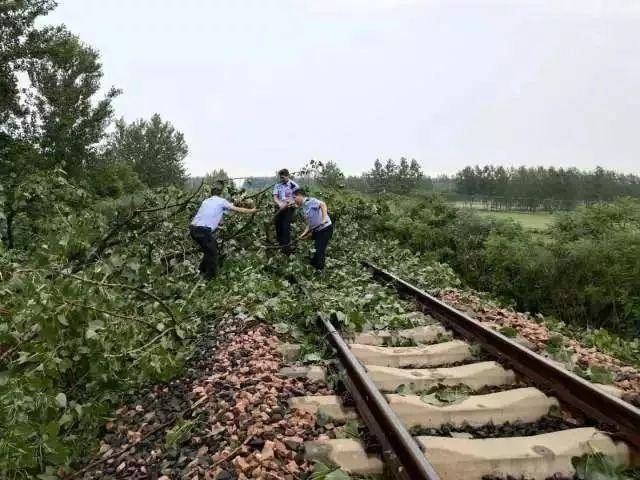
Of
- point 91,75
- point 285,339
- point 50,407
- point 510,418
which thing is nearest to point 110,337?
point 50,407

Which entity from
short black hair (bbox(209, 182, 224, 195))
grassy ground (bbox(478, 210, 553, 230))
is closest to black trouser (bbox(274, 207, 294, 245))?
short black hair (bbox(209, 182, 224, 195))

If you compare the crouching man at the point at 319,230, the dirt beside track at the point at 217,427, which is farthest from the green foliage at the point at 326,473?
the crouching man at the point at 319,230

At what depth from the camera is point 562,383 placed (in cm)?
421

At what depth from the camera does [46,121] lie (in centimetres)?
3428

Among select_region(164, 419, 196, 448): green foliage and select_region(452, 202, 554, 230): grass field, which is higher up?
select_region(452, 202, 554, 230): grass field

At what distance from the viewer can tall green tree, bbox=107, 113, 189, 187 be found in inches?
2869

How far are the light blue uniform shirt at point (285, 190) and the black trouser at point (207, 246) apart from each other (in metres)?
2.13

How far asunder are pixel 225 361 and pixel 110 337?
Result: 102 cm

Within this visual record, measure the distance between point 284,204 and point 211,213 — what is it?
197cm

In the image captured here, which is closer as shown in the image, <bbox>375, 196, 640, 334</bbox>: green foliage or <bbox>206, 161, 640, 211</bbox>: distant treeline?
<bbox>375, 196, 640, 334</bbox>: green foliage

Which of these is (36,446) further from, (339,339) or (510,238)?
(510,238)

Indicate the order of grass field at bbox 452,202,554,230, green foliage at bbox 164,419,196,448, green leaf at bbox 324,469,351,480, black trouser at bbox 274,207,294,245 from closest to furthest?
green leaf at bbox 324,469,351,480 → green foliage at bbox 164,419,196,448 → black trouser at bbox 274,207,294,245 → grass field at bbox 452,202,554,230

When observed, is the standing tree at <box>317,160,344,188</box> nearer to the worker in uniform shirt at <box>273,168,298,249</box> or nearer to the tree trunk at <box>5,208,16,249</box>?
the worker in uniform shirt at <box>273,168,298,249</box>

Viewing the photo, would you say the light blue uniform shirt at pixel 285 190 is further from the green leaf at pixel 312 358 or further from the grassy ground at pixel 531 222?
the green leaf at pixel 312 358
